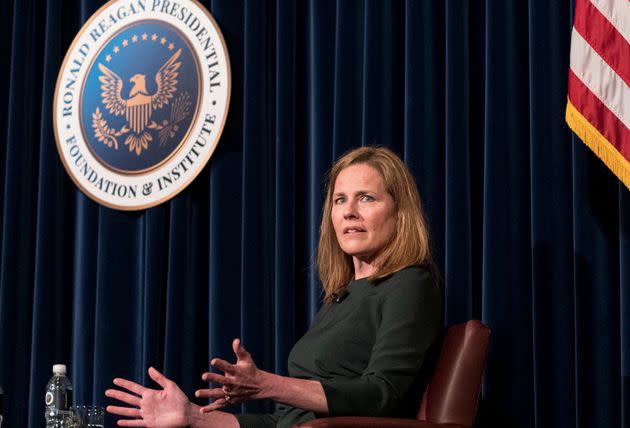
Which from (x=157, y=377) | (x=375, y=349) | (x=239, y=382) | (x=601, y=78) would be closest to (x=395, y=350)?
(x=375, y=349)

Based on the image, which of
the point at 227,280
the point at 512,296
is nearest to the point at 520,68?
the point at 512,296

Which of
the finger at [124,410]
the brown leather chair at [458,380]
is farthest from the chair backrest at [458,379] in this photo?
the finger at [124,410]

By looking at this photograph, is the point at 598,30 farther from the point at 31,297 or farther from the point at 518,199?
the point at 31,297

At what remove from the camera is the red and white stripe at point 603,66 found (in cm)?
261

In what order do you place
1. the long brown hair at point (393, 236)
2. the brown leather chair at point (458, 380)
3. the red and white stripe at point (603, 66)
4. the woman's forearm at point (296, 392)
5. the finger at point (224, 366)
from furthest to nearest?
the red and white stripe at point (603, 66)
the long brown hair at point (393, 236)
the brown leather chair at point (458, 380)
the woman's forearm at point (296, 392)
the finger at point (224, 366)

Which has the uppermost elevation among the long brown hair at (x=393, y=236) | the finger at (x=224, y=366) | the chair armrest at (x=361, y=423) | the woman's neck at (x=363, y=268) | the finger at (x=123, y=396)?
the long brown hair at (x=393, y=236)

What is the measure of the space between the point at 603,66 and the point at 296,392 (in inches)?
49.7

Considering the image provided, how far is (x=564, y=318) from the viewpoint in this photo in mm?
2750

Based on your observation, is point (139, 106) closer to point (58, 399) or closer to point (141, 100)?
point (141, 100)

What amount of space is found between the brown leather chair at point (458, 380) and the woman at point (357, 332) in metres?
0.05

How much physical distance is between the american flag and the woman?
0.51 meters

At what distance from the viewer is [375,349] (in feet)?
7.43

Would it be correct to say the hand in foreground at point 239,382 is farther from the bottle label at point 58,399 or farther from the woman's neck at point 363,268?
the bottle label at point 58,399

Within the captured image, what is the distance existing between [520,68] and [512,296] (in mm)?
702
